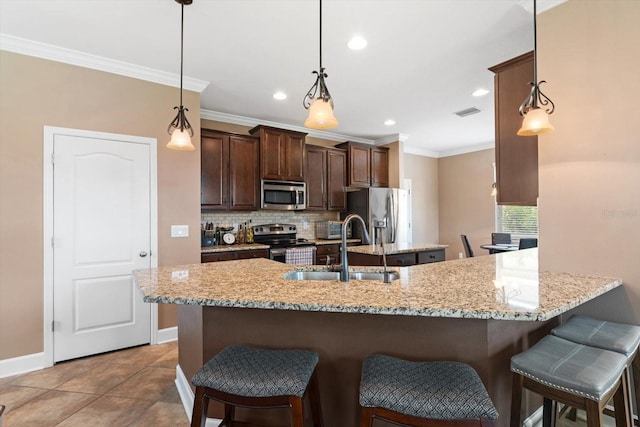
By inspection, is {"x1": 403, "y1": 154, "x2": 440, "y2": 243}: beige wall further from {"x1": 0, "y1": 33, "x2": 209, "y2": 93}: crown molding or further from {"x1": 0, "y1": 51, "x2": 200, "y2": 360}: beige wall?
{"x1": 0, "y1": 51, "x2": 200, "y2": 360}: beige wall

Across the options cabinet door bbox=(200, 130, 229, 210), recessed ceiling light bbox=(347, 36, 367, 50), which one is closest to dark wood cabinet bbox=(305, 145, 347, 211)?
cabinet door bbox=(200, 130, 229, 210)

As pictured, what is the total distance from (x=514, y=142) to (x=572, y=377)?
5.48ft

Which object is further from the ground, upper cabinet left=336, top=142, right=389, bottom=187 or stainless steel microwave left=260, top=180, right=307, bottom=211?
upper cabinet left=336, top=142, right=389, bottom=187

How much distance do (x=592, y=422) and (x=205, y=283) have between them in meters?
1.74

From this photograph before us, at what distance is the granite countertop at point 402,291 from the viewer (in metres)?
1.16

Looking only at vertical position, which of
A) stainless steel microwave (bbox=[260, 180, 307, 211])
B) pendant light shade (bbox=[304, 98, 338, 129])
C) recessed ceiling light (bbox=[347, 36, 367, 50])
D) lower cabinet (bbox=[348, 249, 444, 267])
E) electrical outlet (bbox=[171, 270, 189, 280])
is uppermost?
recessed ceiling light (bbox=[347, 36, 367, 50])

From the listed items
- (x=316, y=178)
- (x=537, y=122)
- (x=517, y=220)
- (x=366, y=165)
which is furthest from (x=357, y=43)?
(x=517, y=220)

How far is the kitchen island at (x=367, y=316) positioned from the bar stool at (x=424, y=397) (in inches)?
8.0

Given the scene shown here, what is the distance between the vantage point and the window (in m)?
5.86

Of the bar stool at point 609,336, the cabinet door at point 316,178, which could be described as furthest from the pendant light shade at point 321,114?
the cabinet door at point 316,178

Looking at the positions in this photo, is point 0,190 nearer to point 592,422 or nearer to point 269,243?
point 269,243

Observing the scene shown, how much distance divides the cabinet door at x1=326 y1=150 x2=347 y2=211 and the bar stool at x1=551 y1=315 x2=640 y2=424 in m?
3.87

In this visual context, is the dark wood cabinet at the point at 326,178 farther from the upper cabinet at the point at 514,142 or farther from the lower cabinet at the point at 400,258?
the upper cabinet at the point at 514,142

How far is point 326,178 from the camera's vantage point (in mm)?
5293
